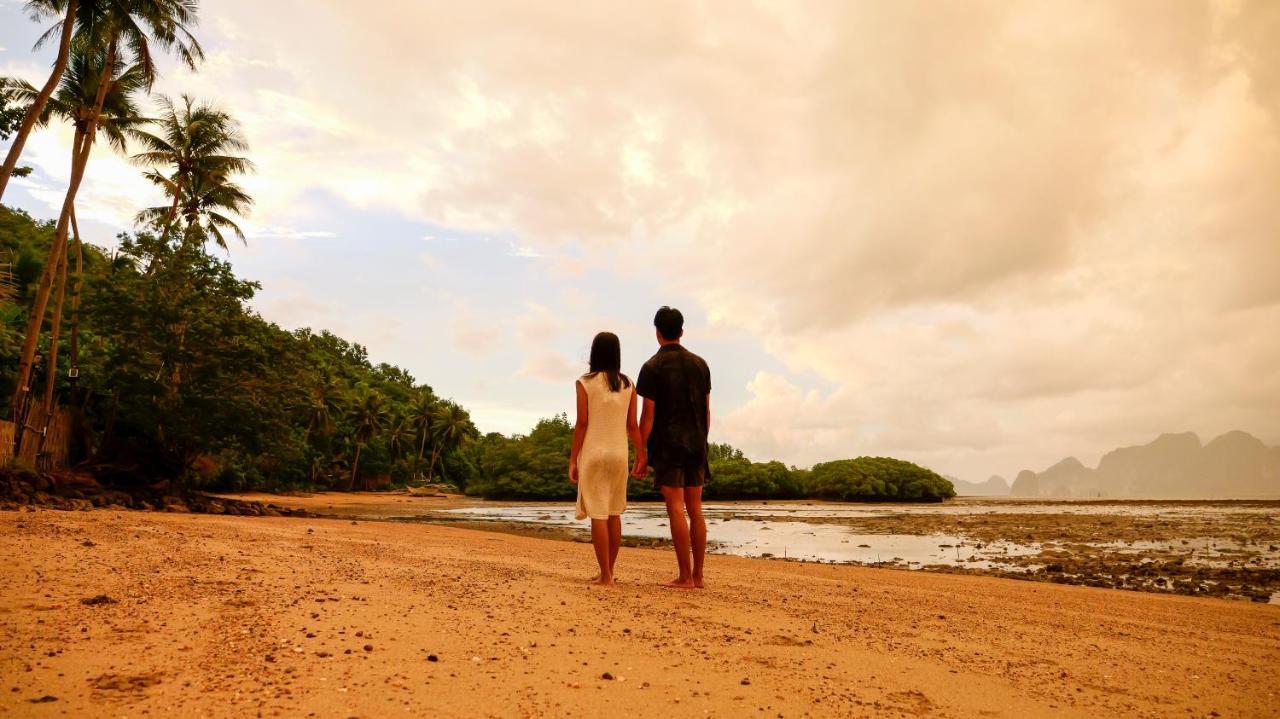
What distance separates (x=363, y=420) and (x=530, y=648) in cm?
6517

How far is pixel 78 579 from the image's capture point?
4.36m

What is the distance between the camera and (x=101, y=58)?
21125 mm

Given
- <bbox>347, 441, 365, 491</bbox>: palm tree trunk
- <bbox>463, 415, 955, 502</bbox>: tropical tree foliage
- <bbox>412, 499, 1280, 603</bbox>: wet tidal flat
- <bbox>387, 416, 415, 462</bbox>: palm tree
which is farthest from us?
<bbox>387, 416, 415, 462</bbox>: palm tree

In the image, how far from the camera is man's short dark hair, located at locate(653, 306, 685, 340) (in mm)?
6094

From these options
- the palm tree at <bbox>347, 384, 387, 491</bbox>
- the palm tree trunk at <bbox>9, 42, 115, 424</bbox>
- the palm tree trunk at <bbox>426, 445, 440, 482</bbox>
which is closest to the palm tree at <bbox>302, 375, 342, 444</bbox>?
the palm tree at <bbox>347, 384, 387, 491</bbox>

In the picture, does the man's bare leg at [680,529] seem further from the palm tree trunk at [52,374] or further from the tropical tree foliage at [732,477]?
the tropical tree foliage at [732,477]

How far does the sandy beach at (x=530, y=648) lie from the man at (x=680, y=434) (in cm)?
52

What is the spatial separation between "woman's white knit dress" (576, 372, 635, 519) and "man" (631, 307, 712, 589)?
0.72 ft

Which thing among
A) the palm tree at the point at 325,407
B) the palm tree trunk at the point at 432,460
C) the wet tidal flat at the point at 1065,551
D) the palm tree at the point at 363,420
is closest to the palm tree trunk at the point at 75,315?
the wet tidal flat at the point at 1065,551

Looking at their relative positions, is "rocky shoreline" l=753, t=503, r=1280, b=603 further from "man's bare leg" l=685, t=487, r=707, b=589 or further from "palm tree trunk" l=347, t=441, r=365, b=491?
"palm tree trunk" l=347, t=441, r=365, b=491

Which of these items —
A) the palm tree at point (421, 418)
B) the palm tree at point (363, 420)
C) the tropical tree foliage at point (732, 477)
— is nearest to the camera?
the palm tree at point (363, 420)

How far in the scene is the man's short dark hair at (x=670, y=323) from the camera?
6094 millimetres

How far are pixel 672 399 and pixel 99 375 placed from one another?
23.3 metres

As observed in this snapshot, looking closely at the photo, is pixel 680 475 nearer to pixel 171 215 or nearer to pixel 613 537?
pixel 613 537
